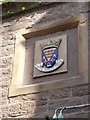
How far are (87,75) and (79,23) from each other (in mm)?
691

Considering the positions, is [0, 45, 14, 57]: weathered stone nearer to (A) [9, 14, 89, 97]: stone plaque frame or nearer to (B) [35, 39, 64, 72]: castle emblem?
(A) [9, 14, 89, 97]: stone plaque frame

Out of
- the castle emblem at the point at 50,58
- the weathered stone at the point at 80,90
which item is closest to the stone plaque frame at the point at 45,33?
the weathered stone at the point at 80,90

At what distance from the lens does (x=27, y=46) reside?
4.52 m

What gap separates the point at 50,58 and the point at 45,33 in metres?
0.41

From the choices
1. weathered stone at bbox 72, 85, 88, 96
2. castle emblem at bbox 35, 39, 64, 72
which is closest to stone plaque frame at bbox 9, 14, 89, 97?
weathered stone at bbox 72, 85, 88, 96

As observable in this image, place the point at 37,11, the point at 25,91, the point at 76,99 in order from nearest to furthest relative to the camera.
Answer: the point at 76,99
the point at 25,91
the point at 37,11

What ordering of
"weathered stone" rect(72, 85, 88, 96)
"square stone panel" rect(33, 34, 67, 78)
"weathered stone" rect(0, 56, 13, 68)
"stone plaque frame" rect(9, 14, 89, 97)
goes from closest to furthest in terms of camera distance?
"weathered stone" rect(72, 85, 88, 96) → "stone plaque frame" rect(9, 14, 89, 97) → "square stone panel" rect(33, 34, 67, 78) → "weathered stone" rect(0, 56, 13, 68)

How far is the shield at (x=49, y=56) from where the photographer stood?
4172 mm

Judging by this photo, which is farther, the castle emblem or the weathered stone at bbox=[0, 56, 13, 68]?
the weathered stone at bbox=[0, 56, 13, 68]

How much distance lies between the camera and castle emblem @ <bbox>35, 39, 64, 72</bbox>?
415 centimetres

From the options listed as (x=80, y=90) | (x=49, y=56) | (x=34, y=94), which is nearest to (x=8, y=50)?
(x=49, y=56)

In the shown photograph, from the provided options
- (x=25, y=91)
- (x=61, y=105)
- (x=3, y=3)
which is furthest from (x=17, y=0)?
(x=61, y=105)

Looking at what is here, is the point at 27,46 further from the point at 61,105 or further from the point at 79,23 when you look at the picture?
the point at 61,105

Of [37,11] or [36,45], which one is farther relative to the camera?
[37,11]
